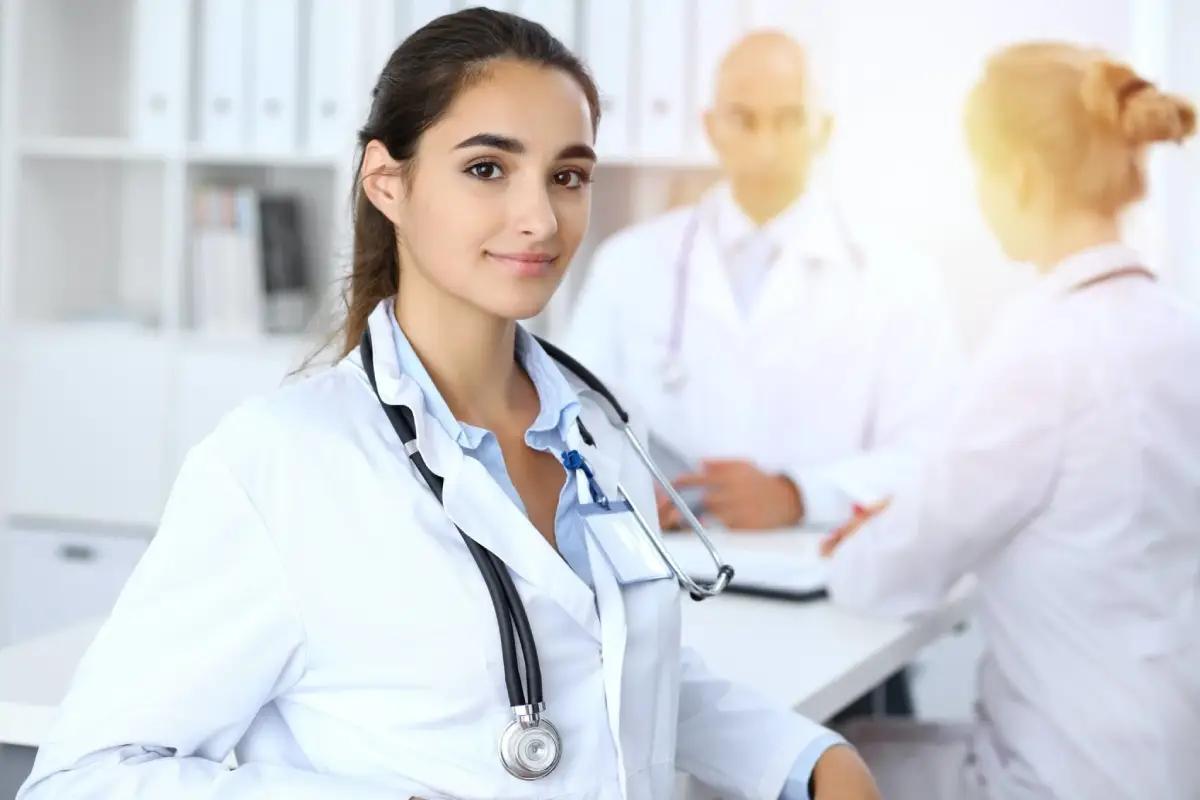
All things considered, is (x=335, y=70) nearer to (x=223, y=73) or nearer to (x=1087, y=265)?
(x=223, y=73)

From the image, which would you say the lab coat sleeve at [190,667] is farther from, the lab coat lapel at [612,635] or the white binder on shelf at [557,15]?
the white binder on shelf at [557,15]

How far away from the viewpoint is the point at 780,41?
107 inches

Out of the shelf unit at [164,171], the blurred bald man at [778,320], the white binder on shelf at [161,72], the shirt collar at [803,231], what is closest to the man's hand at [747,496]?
the blurred bald man at [778,320]

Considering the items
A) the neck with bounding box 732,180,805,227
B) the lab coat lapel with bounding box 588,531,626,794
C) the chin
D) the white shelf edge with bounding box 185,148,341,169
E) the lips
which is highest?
the white shelf edge with bounding box 185,148,341,169

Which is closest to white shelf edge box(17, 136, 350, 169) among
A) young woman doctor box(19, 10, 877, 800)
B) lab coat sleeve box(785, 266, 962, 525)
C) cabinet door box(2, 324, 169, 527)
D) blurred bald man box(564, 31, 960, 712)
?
cabinet door box(2, 324, 169, 527)

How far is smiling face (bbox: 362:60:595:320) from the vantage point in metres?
1.10

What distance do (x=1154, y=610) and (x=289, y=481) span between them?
1.13 metres

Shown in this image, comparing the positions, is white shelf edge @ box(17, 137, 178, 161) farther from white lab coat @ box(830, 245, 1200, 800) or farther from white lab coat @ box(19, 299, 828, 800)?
white lab coat @ box(19, 299, 828, 800)

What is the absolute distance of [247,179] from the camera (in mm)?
3227

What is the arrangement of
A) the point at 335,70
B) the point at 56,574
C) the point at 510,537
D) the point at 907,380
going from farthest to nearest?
the point at 56,574 → the point at 335,70 → the point at 907,380 → the point at 510,537

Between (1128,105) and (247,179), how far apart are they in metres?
1.91

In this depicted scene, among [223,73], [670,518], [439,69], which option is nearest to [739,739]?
[439,69]

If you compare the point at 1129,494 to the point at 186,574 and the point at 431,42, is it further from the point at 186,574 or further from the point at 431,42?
the point at 186,574

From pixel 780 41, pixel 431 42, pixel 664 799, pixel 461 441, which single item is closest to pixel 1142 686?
pixel 664 799
